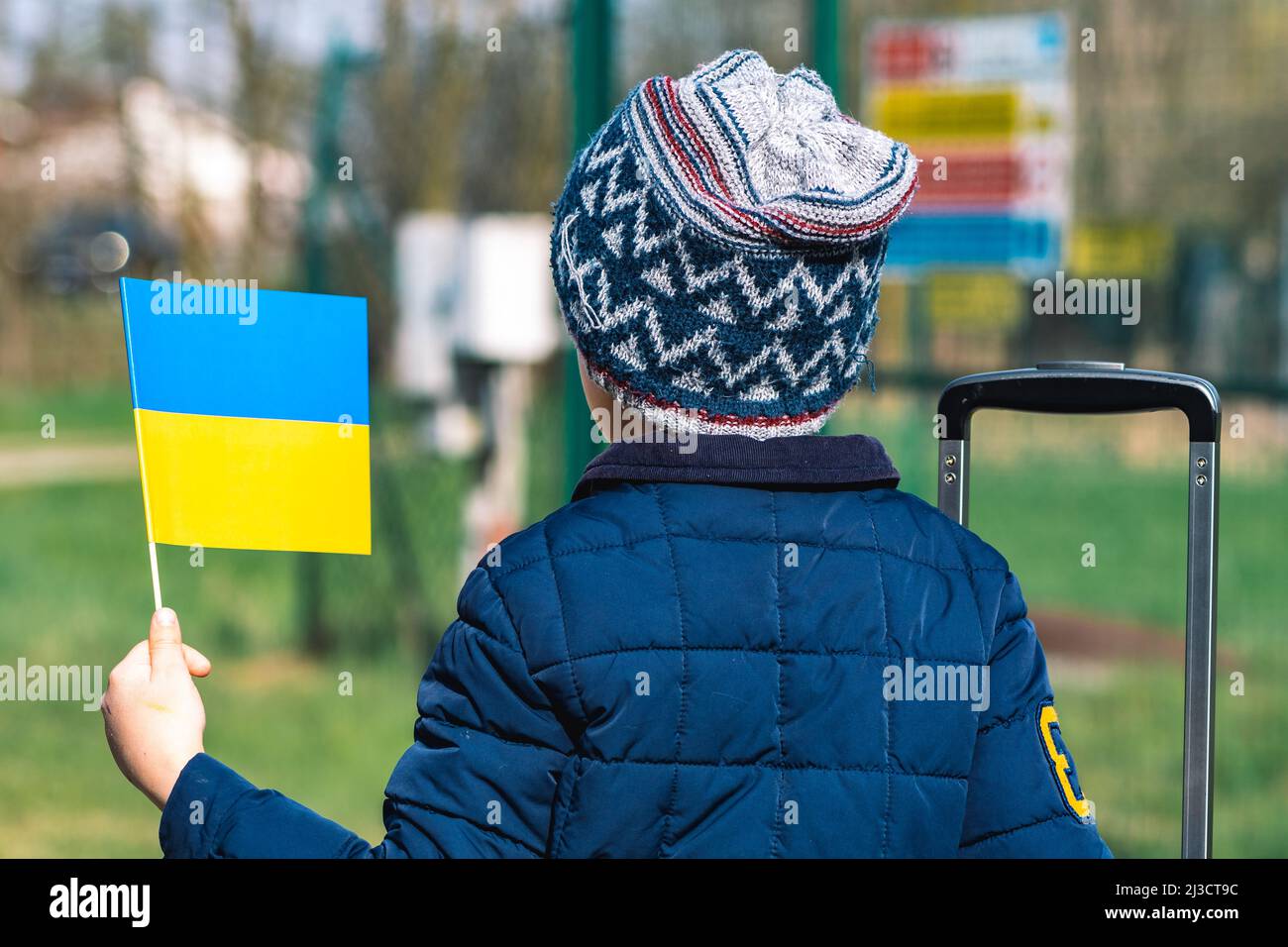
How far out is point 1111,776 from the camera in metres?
4.92

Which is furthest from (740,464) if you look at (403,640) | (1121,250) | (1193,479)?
(1121,250)

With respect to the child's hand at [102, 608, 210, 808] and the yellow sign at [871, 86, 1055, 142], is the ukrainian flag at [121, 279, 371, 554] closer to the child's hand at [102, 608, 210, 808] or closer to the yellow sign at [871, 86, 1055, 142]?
the child's hand at [102, 608, 210, 808]

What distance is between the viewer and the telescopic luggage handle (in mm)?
1854

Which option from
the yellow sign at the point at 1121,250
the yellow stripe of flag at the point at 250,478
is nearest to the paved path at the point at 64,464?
the yellow sign at the point at 1121,250

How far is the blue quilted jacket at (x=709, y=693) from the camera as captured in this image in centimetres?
135

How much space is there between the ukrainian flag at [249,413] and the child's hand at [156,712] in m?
0.13

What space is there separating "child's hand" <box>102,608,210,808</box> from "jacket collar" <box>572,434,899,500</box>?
1.44 ft

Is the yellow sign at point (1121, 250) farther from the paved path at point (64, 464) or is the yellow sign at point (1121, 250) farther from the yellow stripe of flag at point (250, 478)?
the paved path at point (64, 464)

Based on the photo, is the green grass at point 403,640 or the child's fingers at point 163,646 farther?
the green grass at point 403,640

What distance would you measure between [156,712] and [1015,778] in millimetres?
796

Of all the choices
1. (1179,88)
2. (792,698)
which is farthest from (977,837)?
(1179,88)

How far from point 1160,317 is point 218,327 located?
644cm

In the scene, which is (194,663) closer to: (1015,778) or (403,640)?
(1015,778)

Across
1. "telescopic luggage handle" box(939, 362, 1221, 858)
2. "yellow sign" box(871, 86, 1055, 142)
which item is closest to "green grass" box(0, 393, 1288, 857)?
"yellow sign" box(871, 86, 1055, 142)
